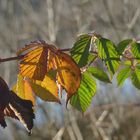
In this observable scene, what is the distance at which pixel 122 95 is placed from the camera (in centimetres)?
500

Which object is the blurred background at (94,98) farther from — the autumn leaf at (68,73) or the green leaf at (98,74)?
the autumn leaf at (68,73)

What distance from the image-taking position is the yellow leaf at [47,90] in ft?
2.08

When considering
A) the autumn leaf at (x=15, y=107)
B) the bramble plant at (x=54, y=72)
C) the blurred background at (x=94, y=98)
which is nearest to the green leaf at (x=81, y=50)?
the bramble plant at (x=54, y=72)

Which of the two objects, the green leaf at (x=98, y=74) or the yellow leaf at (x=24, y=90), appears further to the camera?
the green leaf at (x=98, y=74)

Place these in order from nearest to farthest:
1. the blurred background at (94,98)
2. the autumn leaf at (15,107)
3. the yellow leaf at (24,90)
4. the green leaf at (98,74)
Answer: the autumn leaf at (15,107) < the yellow leaf at (24,90) < the green leaf at (98,74) < the blurred background at (94,98)

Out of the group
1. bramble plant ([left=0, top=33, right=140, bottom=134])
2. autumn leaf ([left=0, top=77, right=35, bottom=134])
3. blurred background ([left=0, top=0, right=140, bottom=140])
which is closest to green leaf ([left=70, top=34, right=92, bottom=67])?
bramble plant ([left=0, top=33, right=140, bottom=134])

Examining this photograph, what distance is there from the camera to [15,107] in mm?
558

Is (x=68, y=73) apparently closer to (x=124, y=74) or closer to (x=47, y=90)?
(x=47, y=90)

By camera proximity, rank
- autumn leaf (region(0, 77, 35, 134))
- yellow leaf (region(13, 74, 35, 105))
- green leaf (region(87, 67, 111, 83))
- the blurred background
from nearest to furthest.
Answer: autumn leaf (region(0, 77, 35, 134)) → yellow leaf (region(13, 74, 35, 105)) → green leaf (region(87, 67, 111, 83)) → the blurred background

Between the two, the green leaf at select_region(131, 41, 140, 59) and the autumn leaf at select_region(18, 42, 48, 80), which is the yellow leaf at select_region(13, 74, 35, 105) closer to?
the autumn leaf at select_region(18, 42, 48, 80)

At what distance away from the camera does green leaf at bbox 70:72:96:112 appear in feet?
2.40

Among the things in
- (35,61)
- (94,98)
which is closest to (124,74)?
(35,61)

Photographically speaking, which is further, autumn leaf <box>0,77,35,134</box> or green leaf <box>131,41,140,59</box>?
green leaf <box>131,41,140,59</box>

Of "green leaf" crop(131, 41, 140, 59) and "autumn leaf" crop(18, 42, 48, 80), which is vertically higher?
"autumn leaf" crop(18, 42, 48, 80)
